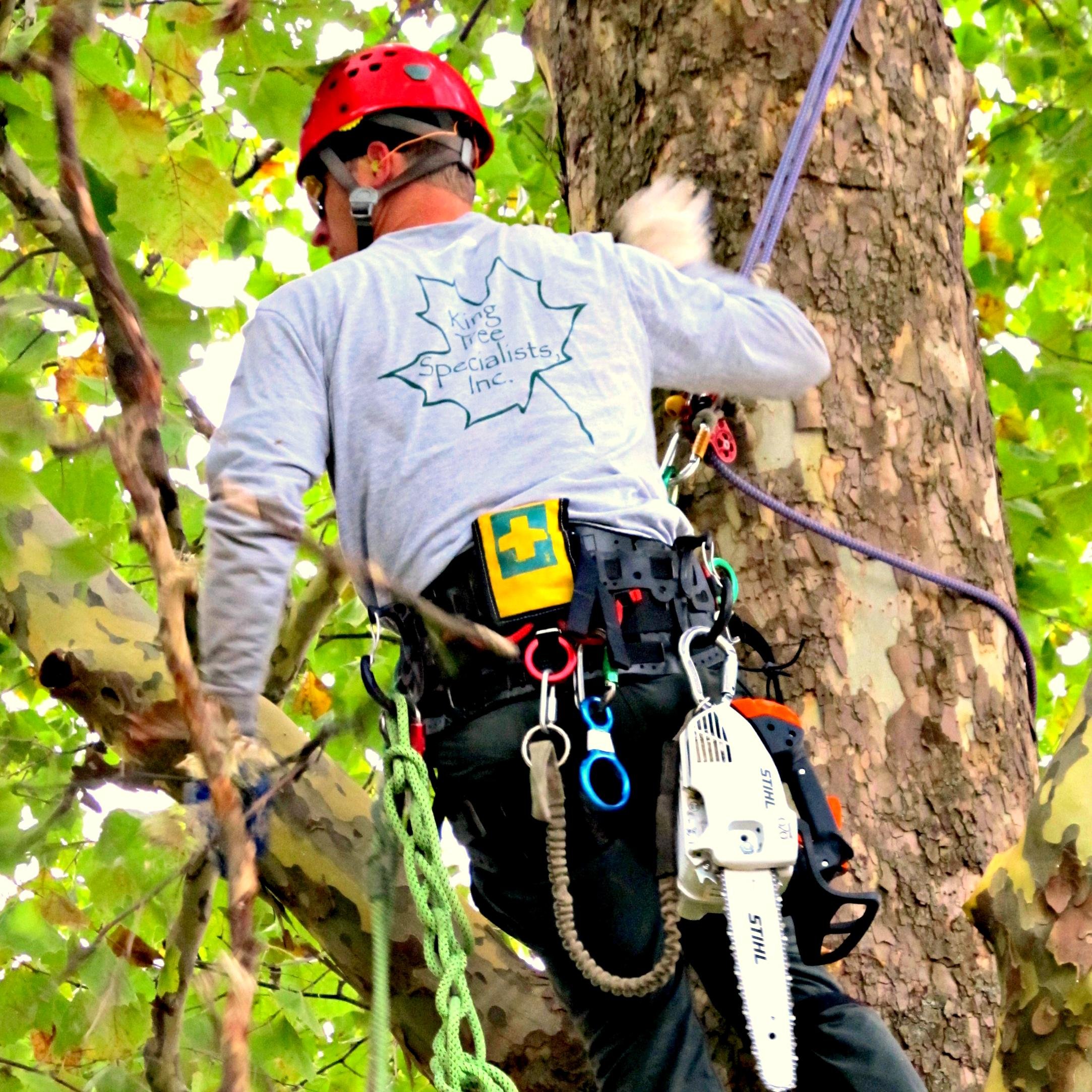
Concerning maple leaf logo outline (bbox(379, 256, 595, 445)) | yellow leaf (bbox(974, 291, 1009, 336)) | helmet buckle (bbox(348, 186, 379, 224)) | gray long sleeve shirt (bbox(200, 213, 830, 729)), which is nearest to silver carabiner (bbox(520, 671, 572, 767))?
gray long sleeve shirt (bbox(200, 213, 830, 729))

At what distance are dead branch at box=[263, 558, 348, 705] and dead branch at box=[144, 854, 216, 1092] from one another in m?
0.66

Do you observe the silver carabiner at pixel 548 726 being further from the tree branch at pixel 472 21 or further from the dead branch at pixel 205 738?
the tree branch at pixel 472 21

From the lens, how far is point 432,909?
2008mm

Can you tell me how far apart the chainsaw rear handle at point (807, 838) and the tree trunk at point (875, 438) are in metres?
0.23

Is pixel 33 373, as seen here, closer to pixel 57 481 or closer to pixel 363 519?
pixel 57 481

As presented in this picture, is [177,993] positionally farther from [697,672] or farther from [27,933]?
[697,672]

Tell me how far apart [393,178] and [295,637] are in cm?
113

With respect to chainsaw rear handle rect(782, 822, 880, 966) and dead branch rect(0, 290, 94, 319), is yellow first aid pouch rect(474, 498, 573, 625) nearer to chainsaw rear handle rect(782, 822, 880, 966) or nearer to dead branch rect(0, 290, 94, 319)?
chainsaw rear handle rect(782, 822, 880, 966)

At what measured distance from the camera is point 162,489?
42.8 inches

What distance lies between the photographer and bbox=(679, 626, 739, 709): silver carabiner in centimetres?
207

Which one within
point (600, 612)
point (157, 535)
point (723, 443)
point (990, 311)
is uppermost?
point (990, 311)

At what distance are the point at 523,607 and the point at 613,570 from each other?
0.45 ft

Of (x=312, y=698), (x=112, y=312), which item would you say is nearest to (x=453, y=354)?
(x=112, y=312)

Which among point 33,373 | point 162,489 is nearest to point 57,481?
point 33,373
